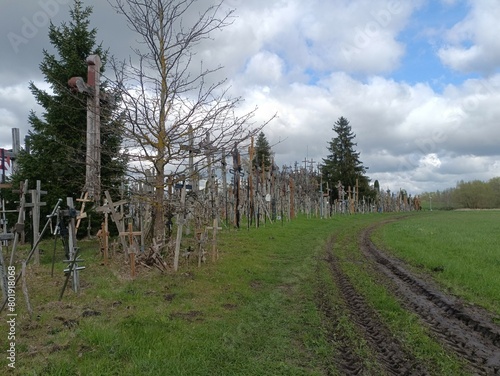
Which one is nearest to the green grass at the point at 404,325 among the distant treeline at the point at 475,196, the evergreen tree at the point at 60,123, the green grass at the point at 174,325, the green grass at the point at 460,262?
the green grass at the point at 174,325

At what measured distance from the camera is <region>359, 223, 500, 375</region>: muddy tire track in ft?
17.5

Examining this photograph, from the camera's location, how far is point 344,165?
206 ft

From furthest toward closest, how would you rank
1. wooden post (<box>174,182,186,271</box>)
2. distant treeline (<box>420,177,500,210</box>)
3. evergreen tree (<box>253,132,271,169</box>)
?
1. distant treeline (<box>420,177,500,210</box>)
2. evergreen tree (<box>253,132,271,169</box>)
3. wooden post (<box>174,182,186,271</box>)

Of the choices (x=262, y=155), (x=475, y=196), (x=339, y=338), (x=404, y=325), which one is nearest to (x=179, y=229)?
(x=339, y=338)

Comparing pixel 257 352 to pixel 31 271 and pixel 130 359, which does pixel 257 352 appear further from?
pixel 31 271

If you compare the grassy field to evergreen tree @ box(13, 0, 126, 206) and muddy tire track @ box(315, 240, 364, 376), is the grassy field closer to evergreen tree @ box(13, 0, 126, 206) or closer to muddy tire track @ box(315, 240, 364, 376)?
muddy tire track @ box(315, 240, 364, 376)

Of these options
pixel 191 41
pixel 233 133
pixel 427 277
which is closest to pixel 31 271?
pixel 233 133

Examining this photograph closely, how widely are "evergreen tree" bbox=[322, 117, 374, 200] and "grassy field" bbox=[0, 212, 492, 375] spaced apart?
171ft

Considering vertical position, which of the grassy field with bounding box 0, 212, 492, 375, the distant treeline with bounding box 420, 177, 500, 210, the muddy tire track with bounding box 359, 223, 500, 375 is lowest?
the muddy tire track with bounding box 359, 223, 500, 375

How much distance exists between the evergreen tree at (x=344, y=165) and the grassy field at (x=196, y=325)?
52.2 metres

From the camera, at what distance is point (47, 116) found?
15.4m

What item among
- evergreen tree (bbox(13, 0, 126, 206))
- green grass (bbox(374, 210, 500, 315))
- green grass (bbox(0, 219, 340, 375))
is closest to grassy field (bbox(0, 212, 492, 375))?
green grass (bbox(0, 219, 340, 375))

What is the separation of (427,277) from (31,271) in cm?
954

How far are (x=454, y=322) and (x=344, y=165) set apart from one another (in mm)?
57442
